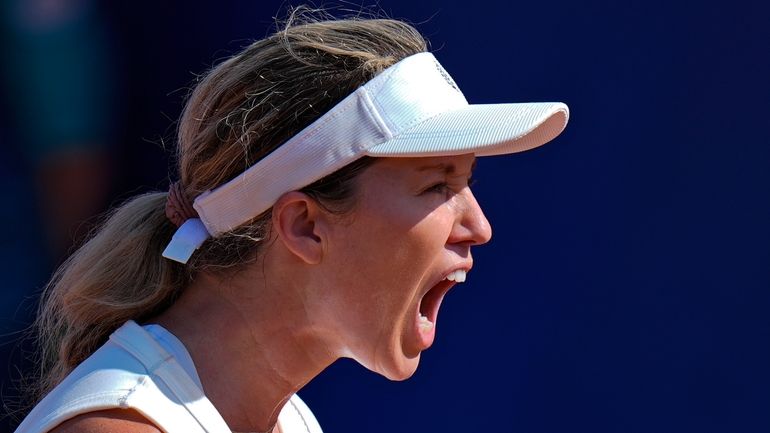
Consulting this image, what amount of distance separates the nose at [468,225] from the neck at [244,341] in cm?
28

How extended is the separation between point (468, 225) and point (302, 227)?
0.26 metres

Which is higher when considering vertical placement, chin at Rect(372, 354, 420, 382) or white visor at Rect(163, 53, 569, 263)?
white visor at Rect(163, 53, 569, 263)

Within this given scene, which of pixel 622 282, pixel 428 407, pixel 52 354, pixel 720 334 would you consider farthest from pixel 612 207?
pixel 52 354

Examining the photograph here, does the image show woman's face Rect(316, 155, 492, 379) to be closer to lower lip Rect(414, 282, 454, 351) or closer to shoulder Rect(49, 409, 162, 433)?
lower lip Rect(414, 282, 454, 351)

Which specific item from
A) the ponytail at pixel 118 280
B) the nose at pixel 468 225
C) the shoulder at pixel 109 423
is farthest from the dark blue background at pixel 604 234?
the shoulder at pixel 109 423

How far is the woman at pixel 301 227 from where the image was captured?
1.64m

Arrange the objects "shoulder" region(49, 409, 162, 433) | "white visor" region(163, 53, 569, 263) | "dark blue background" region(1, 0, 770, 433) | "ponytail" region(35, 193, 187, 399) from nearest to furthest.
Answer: "shoulder" region(49, 409, 162, 433) < "white visor" region(163, 53, 569, 263) < "ponytail" region(35, 193, 187, 399) < "dark blue background" region(1, 0, 770, 433)

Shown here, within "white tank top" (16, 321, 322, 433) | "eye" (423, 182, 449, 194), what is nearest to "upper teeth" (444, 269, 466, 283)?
"eye" (423, 182, 449, 194)

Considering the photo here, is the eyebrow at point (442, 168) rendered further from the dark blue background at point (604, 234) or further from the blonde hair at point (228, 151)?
the dark blue background at point (604, 234)

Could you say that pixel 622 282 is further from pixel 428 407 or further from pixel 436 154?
pixel 436 154

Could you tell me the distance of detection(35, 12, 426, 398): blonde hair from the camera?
1673 millimetres

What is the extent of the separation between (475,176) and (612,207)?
0.37 m

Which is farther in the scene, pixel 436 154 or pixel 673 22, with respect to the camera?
pixel 673 22

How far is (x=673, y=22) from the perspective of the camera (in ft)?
9.03
